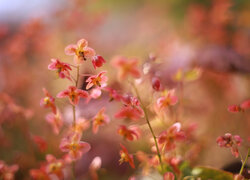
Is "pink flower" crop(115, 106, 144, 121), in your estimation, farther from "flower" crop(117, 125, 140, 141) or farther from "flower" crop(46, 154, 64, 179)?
"flower" crop(46, 154, 64, 179)

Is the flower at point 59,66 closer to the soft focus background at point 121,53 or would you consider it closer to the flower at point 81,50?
the flower at point 81,50

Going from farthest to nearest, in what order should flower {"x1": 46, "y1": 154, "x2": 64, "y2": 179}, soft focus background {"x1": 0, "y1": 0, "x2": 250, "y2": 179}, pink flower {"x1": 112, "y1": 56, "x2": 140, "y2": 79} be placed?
soft focus background {"x1": 0, "y1": 0, "x2": 250, "y2": 179} < flower {"x1": 46, "y1": 154, "x2": 64, "y2": 179} < pink flower {"x1": 112, "y1": 56, "x2": 140, "y2": 79}

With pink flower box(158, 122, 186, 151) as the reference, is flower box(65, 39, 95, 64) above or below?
above

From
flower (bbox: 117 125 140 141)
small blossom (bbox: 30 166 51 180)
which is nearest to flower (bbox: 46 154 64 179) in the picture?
small blossom (bbox: 30 166 51 180)

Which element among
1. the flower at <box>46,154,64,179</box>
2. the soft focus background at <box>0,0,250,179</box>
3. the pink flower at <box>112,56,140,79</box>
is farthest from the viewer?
the soft focus background at <box>0,0,250,179</box>

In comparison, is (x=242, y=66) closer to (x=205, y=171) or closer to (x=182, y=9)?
(x=205, y=171)

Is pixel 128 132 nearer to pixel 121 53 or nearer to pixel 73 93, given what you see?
pixel 73 93

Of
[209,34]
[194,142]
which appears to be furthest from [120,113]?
[209,34]

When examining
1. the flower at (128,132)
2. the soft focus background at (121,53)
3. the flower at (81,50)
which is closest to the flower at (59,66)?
the flower at (81,50)

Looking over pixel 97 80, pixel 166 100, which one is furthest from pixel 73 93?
pixel 166 100
